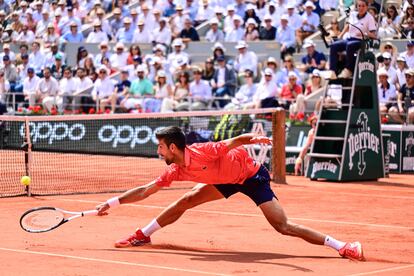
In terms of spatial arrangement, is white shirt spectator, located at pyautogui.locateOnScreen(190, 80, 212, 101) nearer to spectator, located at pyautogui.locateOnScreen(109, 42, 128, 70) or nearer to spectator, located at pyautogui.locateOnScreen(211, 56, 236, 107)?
spectator, located at pyautogui.locateOnScreen(211, 56, 236, 107)

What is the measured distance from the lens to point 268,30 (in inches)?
1088

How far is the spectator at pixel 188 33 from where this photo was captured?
29.4 meters

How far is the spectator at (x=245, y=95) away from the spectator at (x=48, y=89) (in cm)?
585

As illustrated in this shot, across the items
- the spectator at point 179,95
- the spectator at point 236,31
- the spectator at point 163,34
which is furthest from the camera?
the spectator at point 163,34

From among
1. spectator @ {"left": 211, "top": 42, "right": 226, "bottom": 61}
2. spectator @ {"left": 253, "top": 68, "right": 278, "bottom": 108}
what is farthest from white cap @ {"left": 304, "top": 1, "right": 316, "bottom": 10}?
spectator @ {"left": 253, "top": 68, "right": 278, "bottom": 108}

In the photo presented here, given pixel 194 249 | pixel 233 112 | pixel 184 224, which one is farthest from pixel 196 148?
pixel 233 112

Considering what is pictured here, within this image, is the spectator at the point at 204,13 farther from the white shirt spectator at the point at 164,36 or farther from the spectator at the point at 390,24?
the spectator at the point at 390,24

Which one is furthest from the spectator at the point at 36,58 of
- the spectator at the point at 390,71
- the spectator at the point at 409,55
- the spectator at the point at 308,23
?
the spectator at the point at 409,55

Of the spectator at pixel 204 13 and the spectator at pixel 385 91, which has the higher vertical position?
the spectator at pixel 204 13

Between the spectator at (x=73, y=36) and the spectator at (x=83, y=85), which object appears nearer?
the spectator at (x=83, y=85)

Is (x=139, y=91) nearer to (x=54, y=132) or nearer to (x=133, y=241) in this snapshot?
(x=54, y=132)

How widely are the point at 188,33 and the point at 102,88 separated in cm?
325

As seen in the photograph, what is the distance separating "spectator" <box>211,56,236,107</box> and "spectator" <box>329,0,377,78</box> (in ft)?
21.6

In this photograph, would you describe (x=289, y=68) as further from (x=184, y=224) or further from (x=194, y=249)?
(x=194, y=249)
